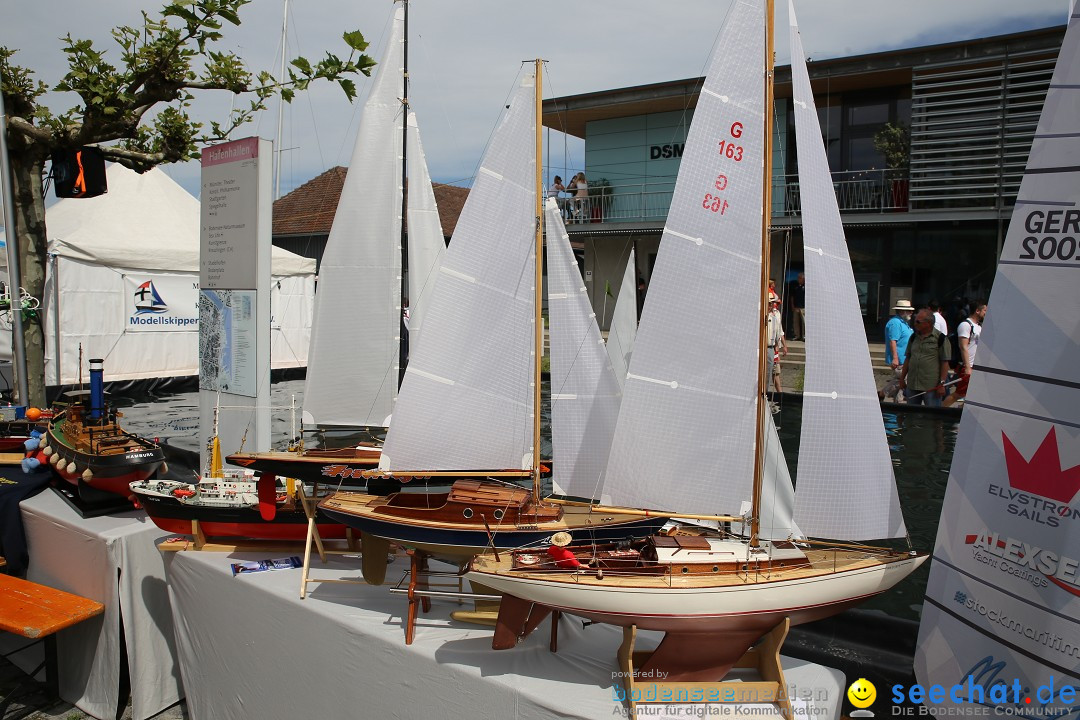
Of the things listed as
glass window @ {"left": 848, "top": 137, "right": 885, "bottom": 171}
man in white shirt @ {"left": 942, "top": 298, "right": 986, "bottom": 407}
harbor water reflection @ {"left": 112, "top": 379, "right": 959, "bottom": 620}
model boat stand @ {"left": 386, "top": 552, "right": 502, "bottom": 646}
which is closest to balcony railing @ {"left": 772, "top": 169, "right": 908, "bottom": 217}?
glass window @ {"left": 848, "top": 137, "right": 885, "bottom": 171}

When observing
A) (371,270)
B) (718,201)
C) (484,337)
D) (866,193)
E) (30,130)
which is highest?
(866,193)

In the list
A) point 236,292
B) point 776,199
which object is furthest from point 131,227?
point 776,199

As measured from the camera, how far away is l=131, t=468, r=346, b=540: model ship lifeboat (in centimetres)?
624

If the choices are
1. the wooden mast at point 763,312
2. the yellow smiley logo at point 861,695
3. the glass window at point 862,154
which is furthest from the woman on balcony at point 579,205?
the yellow smiley logo at point 861,695

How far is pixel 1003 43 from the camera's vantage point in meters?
15.8

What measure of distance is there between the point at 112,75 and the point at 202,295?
12.3ft

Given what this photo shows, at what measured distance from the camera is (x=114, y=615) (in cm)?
673

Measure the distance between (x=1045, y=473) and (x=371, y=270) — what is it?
20.7 feet

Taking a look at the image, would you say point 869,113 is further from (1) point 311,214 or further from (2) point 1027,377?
(1) point 311,214

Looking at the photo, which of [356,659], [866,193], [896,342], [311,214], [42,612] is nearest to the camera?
[356,659]

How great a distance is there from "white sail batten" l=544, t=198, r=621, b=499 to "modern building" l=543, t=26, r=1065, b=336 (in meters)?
9.87

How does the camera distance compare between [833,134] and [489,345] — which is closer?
[489,345]

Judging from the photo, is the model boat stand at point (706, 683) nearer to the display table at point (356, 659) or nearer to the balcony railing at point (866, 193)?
the display table at point (356, 659)

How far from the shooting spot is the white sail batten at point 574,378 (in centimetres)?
580
